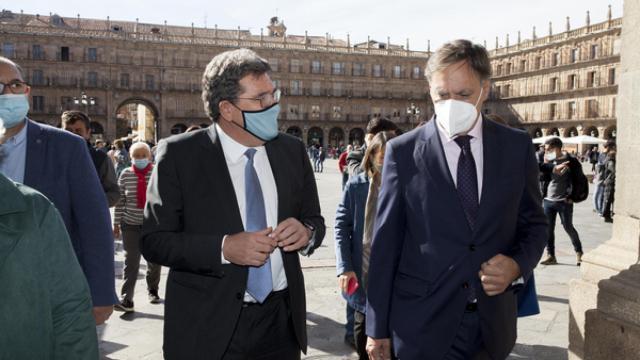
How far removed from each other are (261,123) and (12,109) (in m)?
1.06

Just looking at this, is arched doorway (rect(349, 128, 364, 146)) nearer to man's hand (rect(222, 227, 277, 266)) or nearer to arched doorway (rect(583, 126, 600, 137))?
arched doorway (rect(583, 126, 600, 137))

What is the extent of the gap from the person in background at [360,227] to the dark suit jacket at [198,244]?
1.05 metres

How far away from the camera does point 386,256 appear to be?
7.28 feet

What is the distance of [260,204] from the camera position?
7.61ft

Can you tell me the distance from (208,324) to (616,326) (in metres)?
1.94

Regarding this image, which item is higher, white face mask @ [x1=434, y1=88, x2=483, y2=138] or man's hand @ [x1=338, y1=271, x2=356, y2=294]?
white face mask @ [x1=434, y1=88, x2=483, y2=138]

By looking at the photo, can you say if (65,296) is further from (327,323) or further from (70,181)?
(327,323)

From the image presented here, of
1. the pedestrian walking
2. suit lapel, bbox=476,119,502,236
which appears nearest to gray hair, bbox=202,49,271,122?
suit lapel, bbox=476,119,502,236

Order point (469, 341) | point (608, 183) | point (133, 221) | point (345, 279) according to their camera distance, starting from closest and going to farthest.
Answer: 1. point (469, 341)
2. point (345, 279)
3. point (133, 221)
4. point (608, 183)

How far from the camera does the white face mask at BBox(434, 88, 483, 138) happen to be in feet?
7.19

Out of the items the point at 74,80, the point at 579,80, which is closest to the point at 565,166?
the point at 579,80

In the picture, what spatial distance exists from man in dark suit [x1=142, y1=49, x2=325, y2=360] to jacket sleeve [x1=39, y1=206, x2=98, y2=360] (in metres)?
0.78

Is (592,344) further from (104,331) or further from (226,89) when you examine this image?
(104,331)

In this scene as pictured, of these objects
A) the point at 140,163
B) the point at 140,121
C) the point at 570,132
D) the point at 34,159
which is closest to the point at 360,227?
the point at 34,159
